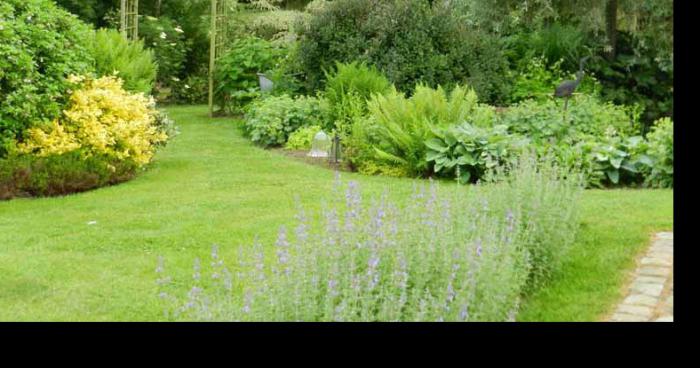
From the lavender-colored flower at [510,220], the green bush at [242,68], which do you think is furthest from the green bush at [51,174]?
the green bush at [242,68]

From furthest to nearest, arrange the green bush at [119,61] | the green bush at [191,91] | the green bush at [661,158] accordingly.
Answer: the green bush at [191,91] < the green bush at [119,61] < the green bush at [661,158]

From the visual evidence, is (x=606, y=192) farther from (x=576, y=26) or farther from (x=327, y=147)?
(x=576, y=26)

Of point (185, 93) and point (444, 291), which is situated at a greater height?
point (185, 93)

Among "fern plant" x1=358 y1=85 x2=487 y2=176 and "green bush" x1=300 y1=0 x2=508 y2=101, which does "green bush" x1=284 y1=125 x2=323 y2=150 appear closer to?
"green bush" x1=300 y1=0 x2=508 y2=101

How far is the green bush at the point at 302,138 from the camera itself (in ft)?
34.4

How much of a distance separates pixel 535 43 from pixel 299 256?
32.9 ft

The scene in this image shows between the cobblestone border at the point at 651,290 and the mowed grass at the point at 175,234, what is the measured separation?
87 mm

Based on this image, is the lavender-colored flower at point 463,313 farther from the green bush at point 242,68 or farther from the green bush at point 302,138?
the green bush at point 242,68

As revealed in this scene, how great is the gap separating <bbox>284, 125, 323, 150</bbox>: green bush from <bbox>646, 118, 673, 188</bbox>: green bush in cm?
428

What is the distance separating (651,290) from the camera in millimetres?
4531

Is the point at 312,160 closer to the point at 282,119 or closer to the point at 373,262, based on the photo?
the point at 282,119

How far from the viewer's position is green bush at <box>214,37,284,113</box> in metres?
14.2

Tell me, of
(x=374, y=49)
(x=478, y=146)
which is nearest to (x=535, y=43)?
(x=374, y=49)
